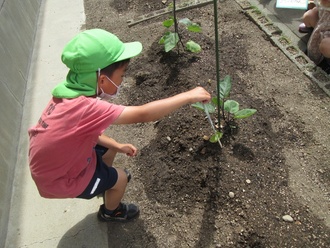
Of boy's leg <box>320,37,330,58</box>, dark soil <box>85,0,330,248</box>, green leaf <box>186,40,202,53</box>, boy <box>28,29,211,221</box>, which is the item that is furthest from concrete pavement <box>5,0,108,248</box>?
boy's leg <box>320,37,330,58</box>

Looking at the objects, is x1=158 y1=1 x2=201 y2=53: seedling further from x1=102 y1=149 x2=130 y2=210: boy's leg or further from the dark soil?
x1=102 y1=149 x2=130 y2=210: boy's leg

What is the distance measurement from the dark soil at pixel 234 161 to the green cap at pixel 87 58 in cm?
81

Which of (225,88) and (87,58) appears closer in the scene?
(87,58)

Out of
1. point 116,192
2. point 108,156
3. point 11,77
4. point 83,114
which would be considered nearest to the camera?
point 83,114

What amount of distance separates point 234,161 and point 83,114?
3.32ft

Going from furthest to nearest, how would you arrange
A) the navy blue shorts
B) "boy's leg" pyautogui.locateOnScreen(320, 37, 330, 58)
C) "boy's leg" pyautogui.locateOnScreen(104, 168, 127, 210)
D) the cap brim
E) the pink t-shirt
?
"boy's leg" pyautogui.locateOnScreen(320, 37, 330, 58), "boy's leg" pyautogui.locateOnScreen(104, 168, 127, 210), the navy blue shorts, the cap brim, the pink t-shirt

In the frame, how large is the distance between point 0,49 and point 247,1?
2.31 metres

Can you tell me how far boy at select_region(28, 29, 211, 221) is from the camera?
52.4 inches

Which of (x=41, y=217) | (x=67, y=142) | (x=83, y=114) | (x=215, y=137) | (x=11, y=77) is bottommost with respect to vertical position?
(x=41, y=217)

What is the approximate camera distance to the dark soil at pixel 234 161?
1743 mm

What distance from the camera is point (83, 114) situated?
4.32ft

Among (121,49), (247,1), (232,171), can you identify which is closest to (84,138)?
(121,49)

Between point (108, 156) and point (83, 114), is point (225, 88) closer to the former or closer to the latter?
point (108, 156)

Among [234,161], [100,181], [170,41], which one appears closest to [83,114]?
[100,181]
